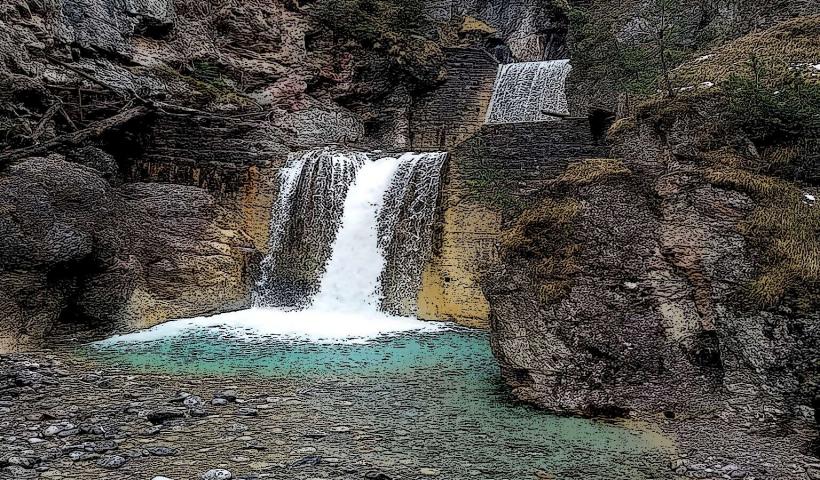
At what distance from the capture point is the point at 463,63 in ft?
68.6

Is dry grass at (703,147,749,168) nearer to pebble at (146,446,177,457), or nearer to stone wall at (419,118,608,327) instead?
stone wall at (419,118,608,327)

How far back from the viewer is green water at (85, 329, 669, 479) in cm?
549

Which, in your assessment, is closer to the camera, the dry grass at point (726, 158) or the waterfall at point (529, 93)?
the dry grass at point (726, 158)

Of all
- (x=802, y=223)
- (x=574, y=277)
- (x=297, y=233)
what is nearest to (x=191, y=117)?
(x=297, y=233)

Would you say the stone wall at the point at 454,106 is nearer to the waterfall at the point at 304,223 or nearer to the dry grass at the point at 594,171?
the waterfall at the point at 304,223

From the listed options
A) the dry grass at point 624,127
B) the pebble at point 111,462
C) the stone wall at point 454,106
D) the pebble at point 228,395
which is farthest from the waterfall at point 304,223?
the pebble at point 111,462

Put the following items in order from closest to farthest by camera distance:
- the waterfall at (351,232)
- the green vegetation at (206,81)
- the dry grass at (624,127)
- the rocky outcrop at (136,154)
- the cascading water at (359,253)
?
the dry grass at (624,127), the rocky outcrop at (136,154), the waterfall at (351,232), the cascading water at (359,253), the green vegetation at (206,81)

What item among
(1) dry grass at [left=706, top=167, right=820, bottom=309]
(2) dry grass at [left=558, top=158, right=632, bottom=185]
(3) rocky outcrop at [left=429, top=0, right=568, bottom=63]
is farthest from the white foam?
(3) rocky outcrop at [left=429, top=0, right=568, bottom=63]

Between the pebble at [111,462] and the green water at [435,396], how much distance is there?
92.4 inches

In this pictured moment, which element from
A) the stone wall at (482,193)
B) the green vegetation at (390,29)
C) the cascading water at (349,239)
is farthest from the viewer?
the green vegetation at (390,29)

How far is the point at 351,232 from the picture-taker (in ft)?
45.5

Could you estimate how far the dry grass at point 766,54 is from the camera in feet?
27.4

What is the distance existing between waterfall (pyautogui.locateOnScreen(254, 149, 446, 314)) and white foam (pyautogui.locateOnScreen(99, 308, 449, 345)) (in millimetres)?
472

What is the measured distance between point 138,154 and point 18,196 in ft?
14.7
